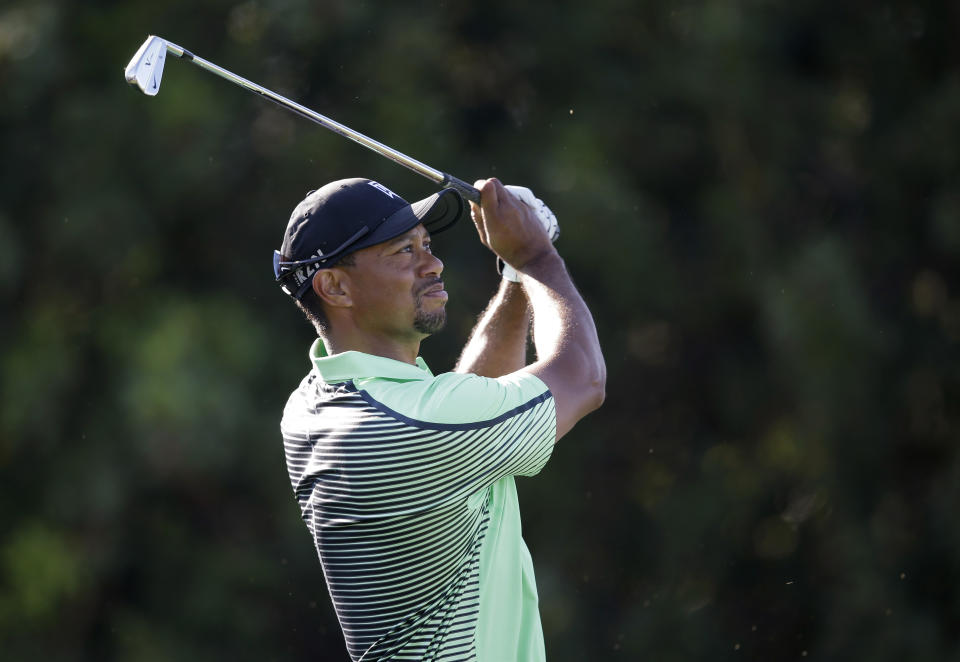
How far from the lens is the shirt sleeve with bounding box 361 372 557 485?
2143mm

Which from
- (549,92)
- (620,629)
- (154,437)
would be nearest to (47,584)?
(154,437)

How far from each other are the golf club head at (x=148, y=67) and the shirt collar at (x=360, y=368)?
0.70 metres

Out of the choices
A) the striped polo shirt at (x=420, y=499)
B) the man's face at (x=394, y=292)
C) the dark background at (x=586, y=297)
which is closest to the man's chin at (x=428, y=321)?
the man's face at (x=394, y=292)

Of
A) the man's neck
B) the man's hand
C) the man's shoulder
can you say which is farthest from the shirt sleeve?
the man's hand

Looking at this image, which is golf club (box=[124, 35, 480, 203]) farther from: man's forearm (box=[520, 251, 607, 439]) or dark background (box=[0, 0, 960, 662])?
dark background (box=[0, 0, 960, 662])

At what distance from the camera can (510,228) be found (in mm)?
2520

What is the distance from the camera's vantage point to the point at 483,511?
2287 millimetres

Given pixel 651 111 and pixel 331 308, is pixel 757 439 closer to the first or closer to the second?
pixel 651 111

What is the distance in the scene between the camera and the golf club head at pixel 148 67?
2.54 meters

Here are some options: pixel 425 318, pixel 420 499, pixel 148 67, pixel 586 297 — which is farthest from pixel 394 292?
pixel 586 297

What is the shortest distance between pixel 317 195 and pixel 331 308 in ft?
0.70

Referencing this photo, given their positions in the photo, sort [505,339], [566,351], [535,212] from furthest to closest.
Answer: [505,339]
[535,212]
[566,351]

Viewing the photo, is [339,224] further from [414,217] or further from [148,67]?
[148,67]

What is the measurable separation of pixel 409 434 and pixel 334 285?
371mm
